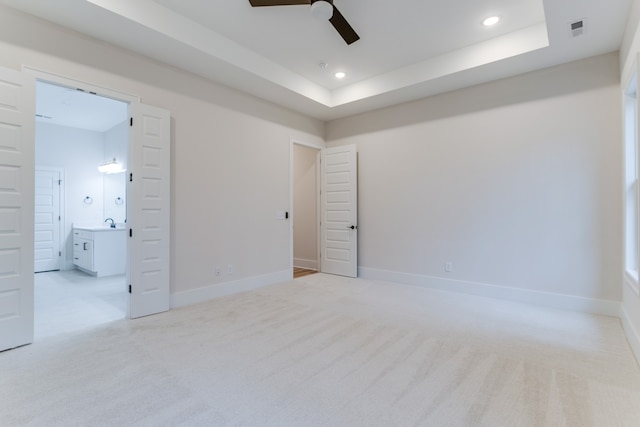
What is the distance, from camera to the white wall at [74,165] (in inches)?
244

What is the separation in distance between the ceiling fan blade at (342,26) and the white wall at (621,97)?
2.32 metres

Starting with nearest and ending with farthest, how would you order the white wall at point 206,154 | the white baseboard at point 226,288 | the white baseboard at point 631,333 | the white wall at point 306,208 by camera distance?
the white baseboard at point 631,333
the white wall at point 206,154
the white baseboard at point 226,288
the white wall at point 306,208

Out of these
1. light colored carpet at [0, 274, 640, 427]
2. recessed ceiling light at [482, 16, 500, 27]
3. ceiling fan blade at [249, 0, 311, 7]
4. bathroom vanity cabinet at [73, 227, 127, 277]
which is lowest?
light colored carpet at [0, 274, 640, 427]

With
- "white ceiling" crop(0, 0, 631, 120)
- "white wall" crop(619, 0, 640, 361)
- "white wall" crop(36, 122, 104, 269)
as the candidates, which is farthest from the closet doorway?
"white wall" crop(36, 122, 104, 269)

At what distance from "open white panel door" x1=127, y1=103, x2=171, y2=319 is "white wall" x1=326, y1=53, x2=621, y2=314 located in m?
3.22

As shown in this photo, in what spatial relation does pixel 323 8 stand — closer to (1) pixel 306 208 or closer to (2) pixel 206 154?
(2) pixel 206 154

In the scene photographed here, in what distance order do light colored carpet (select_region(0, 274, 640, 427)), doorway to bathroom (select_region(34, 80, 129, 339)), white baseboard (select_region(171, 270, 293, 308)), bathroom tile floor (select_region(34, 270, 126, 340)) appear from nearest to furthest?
light colored carpet (select_region(0, 274, 640, 427)), bathroom tile floor (select_region(34, 270, 126, 340)), white baseboard (select_region(171, 270, 293, 308)), doorway to bathroom (select_region(34, 80, 129, 339))

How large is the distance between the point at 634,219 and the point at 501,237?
1287 millimetres

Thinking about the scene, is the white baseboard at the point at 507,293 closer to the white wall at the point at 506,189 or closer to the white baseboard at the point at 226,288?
the white wall at the point at 506,189

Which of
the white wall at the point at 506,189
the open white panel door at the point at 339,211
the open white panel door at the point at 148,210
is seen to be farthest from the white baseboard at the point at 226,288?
the white wall at the point at 506,189

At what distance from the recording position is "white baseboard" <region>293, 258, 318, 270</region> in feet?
20.4

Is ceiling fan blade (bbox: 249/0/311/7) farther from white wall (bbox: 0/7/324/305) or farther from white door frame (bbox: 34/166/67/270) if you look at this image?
white door frame (bbox: 34/166/67/270)

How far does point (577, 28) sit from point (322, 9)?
2514mm

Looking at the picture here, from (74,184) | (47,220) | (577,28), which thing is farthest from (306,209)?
(47,220)
